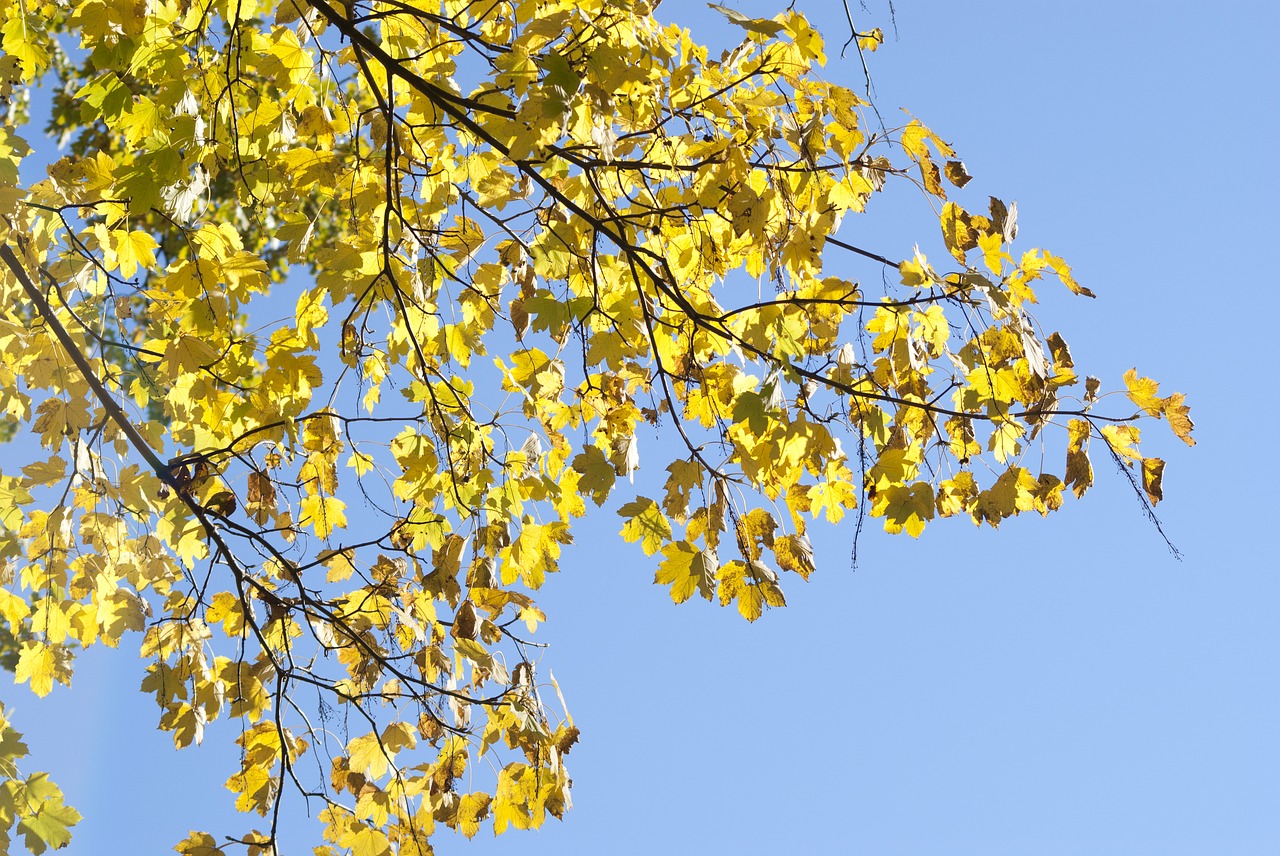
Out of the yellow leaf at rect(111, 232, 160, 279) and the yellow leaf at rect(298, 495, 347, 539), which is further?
the yellow leaf at rect(298, 495, 347, 539)

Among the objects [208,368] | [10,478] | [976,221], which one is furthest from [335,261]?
[976,221]

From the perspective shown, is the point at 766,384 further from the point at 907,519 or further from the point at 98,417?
the point at 98,417

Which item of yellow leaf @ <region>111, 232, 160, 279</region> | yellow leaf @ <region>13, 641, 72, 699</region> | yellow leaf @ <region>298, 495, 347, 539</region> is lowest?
yellow leaf @ <region>13, 641, 72, 699</region>

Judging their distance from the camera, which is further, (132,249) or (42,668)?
(42,668)

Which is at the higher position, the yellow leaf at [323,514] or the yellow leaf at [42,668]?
the yellow leaf at [323,514]

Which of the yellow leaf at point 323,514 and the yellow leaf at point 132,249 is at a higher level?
the yellow leaf at point 132,249

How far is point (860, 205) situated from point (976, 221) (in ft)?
1.25

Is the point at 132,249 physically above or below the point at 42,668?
above

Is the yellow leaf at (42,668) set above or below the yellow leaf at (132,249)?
below

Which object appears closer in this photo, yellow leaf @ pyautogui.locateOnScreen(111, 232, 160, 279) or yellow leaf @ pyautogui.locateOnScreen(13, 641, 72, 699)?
yellow leaf @ pyautogui.locateOnScreen(111, 232, 160, 279)

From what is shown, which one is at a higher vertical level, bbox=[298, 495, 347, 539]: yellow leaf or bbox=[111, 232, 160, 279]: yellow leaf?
bbox=[111, 232, 160, 279]: yellow leaf

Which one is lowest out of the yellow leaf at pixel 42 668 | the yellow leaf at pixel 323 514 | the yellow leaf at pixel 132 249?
the yellow leaf at pixel 42 668

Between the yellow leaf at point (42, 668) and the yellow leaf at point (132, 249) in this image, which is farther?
the yellow leaf at point (42, 668)

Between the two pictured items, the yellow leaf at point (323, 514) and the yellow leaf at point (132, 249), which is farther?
the yellow leaf at point (323, 514)
